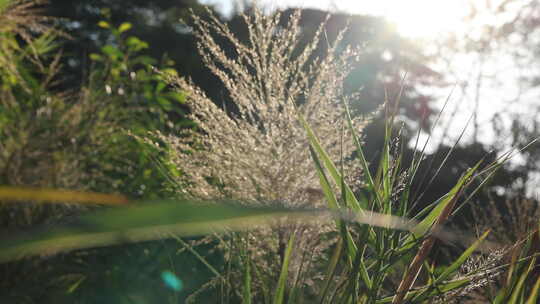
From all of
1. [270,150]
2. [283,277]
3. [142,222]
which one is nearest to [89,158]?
[270,150]

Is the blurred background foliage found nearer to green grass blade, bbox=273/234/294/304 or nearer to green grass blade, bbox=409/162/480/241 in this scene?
green grass blade, bbox=409/162/480/241

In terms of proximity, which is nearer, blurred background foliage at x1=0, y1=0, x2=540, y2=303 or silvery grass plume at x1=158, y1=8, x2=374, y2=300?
silvery grass plume at x1=158, y1=8, x2=374, y2=300

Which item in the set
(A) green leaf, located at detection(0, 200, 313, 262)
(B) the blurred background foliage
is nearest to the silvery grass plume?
(B) the blurred background foliage

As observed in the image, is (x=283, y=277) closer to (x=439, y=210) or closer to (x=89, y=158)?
(x=439, y=210)

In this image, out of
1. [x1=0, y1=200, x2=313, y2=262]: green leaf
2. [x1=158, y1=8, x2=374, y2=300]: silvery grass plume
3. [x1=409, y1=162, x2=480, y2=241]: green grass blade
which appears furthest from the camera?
[x1=158, y1=8, x2=374, y2=300]: silvery grass plume

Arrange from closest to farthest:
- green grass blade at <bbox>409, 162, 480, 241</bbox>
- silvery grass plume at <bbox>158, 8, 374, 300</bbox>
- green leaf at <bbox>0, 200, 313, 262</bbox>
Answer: green leaf at <bbox>0, 200, 313, 262</bbox>, green grass blade at <bbox>409, 162, 480, 241</bbox>, silvery grass plume at <bbox>158, 8, 374, 300</bbox>

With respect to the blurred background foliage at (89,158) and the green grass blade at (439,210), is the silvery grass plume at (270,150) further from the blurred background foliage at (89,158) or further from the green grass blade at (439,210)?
the green grass blade at (439,210)

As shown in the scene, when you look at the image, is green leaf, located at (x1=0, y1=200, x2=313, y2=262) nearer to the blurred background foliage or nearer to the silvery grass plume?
the blurred background foliage

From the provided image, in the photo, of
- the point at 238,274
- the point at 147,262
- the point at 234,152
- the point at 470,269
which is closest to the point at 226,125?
the point at 234,152

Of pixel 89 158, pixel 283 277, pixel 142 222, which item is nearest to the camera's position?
pixel 142 222

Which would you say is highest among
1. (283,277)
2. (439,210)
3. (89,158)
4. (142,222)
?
(142,222)

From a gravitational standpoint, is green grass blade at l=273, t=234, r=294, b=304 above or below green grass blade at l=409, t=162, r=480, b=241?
below
